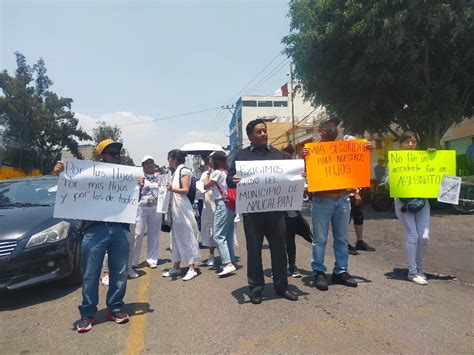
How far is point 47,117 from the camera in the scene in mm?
48812

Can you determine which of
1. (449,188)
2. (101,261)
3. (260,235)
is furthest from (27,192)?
(449,188)

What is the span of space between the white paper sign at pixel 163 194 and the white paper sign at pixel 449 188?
353 centimetres

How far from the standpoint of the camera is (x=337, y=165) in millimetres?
5266

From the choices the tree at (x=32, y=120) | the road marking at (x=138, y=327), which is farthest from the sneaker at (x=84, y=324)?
the tree at (x=32, y=120)

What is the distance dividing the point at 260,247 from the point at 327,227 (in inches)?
35.8

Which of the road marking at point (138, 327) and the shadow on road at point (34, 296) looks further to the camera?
the shadow on road at point (34, 296)

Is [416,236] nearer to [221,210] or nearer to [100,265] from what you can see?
[221,210]

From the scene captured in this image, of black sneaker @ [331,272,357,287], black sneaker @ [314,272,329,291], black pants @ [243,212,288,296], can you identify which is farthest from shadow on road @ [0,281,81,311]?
black sneaker @ [331,272,357,287]

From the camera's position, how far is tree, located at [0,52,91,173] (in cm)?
4684

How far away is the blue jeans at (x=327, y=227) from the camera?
527cm

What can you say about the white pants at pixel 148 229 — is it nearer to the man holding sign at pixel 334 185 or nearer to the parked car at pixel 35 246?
the parked car at pixel 35 246

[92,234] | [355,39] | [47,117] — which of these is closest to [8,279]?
[92,234]

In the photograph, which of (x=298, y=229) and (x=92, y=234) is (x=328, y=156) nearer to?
(x=298, y=229)

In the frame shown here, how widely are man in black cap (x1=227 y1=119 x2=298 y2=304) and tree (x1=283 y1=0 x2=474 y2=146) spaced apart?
28.6ft
